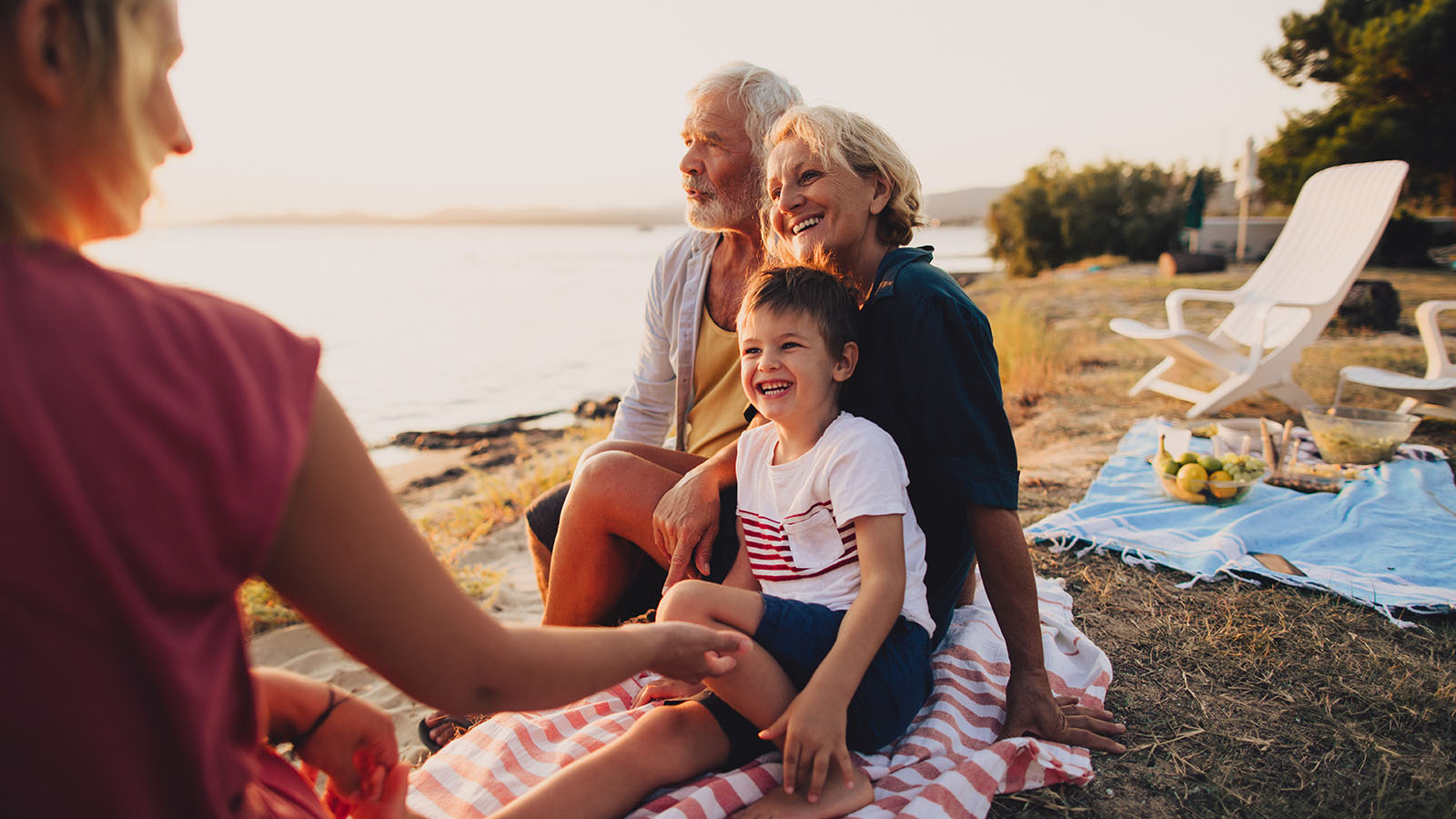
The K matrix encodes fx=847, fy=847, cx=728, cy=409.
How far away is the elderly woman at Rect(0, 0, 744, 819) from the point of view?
77 centimetres

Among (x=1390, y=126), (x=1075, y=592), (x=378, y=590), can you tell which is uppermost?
(x=1390, y=126)

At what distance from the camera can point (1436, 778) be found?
6.92ft

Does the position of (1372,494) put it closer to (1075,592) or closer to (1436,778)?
(1075,592)

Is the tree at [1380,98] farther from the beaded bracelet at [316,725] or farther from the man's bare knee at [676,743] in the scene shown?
the beaded bracelet at [316,725]

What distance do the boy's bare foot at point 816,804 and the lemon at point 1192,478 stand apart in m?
3.12

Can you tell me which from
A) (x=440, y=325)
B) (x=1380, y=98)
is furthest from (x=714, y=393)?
(x=1380, y=98)

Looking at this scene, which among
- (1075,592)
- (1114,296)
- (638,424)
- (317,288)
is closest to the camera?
(1075,592)

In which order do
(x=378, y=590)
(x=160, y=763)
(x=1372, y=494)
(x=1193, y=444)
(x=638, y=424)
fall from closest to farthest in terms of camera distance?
(x=160, y=763) → (x=378, y=590) → (x=638, y=424) → (x=1372, y=494) → (x=1193, y=444)

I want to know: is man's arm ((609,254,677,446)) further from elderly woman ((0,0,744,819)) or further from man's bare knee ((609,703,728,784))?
elderly woman ((0,0,744,819))

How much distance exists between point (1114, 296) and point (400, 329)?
1396 cm

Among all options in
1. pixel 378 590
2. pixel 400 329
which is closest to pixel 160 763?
pixel 378 590

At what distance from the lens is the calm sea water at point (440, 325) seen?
1048 centimetres

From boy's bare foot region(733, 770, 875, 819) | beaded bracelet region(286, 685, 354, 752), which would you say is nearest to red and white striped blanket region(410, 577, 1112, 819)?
boy's bare foot region(733, 770, 875, 819)

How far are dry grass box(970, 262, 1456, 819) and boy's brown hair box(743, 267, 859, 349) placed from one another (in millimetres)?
1213
